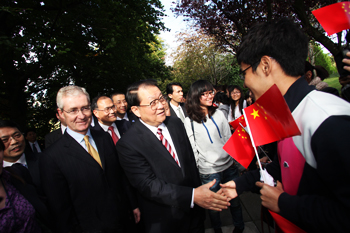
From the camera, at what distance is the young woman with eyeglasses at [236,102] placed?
576 centimetres

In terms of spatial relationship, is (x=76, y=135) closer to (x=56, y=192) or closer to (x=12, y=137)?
(x=56, y=192)

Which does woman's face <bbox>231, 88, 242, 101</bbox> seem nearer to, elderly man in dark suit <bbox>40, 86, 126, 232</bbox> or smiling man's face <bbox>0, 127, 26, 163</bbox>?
elderly man in dark suit <bbox>40, 86, 126, 232</bbox>

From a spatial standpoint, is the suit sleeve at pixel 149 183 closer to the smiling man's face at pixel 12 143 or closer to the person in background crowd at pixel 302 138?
the person in background crowd at pixel 302 138

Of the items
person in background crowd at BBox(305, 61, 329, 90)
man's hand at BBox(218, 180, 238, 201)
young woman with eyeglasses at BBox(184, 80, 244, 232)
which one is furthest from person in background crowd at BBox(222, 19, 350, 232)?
person in background crowd at BBox(305, 61, 329, 90)

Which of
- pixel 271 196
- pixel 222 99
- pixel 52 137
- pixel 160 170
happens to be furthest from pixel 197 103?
pixel 222 99

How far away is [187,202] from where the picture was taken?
1821 mm

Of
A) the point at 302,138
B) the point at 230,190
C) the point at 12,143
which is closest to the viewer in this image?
the point at 302,138

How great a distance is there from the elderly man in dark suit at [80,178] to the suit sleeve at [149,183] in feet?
1.23

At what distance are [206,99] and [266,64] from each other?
1829 millimetres

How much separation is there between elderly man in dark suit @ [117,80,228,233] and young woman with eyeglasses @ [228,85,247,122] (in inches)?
154

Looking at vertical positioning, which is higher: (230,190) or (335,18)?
(335,18)

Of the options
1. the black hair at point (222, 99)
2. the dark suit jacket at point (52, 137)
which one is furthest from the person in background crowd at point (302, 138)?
the black hair at point (222, 99)

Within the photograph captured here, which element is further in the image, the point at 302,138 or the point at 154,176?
the point at 154,176

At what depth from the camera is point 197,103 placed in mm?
3152
